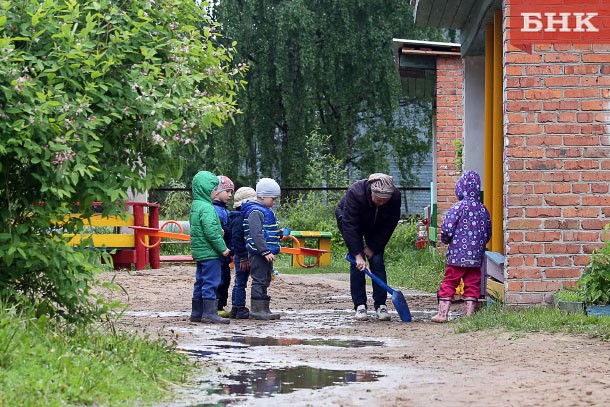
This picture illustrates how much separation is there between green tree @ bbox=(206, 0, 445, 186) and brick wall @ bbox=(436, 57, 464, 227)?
11.8m

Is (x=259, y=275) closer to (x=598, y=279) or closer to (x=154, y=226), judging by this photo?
(x=598, y=279)

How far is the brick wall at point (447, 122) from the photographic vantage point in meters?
17.3

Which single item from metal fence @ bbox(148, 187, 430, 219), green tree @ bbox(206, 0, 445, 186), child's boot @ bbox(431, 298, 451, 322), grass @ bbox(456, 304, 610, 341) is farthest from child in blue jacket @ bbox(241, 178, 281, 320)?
green tree @ bbox(206, 0, 445, 186)

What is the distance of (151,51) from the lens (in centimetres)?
671

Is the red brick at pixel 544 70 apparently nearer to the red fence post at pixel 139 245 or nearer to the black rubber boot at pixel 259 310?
the black rubber boot at pixel 259 310

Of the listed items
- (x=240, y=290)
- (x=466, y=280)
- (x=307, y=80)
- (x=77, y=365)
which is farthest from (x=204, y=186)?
(x=307, y=80)

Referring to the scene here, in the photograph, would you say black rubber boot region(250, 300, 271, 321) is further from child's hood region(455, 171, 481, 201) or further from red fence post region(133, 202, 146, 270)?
red fence post region(133, 202, 146, 270)

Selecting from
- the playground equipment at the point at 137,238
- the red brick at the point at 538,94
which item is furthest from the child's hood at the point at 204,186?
the playground equipment at the point at 137,238

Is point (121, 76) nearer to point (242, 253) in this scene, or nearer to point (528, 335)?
point (528, 335)

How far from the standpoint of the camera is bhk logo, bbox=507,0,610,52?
9422mm

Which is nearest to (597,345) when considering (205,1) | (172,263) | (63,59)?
(205,1)

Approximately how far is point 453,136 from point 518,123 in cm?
816

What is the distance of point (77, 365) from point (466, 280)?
5448 millimetres

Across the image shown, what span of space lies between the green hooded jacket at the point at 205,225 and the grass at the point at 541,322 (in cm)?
238
